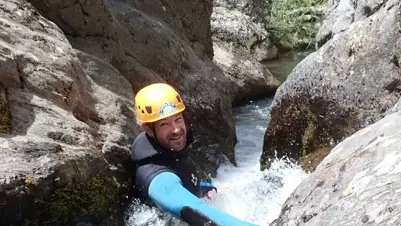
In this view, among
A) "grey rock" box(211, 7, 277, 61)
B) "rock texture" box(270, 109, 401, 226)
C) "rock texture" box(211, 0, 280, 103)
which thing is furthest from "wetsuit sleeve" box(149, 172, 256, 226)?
"grey rock" box(211, 7, 277, 61)

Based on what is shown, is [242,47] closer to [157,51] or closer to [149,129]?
[157,51]

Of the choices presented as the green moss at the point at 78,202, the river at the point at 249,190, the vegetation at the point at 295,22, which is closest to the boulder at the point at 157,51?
the river at the point at 249,190

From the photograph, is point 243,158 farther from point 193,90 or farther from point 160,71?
point 160,71

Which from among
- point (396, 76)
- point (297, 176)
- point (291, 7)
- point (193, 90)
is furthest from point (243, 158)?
point (291, 7)

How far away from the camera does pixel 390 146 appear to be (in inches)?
85.8

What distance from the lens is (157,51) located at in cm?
695

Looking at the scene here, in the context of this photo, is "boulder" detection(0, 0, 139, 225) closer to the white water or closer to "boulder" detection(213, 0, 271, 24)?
the white water

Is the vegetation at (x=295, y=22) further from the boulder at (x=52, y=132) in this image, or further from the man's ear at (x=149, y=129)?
the man's ear at (x=149, y=129)

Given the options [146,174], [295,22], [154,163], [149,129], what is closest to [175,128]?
[149,129]

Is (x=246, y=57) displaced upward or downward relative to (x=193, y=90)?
downward

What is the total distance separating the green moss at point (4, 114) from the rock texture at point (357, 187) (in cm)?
186

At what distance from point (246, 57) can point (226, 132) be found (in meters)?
5.81

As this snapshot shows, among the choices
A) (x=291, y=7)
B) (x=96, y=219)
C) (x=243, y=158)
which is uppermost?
(x=96, y=219)

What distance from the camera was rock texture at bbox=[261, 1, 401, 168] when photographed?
4844 mm
